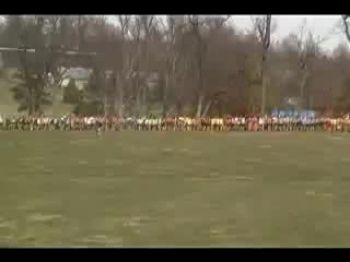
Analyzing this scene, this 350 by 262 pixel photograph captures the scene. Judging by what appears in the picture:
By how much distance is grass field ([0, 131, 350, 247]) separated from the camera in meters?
1.89

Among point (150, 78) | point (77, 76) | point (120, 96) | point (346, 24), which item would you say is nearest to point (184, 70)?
point (150, 78)

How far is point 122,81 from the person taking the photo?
8.09 feet

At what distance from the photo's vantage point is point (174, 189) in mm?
2205

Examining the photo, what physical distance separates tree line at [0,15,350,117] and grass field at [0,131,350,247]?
0.60 feet

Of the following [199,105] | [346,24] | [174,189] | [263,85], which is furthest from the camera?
[263,85]

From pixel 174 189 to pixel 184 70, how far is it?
1.81 ft

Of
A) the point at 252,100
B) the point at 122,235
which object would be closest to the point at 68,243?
the point at 122,235

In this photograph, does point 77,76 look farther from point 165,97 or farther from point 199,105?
point 199,105

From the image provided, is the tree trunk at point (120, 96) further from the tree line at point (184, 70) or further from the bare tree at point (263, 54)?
the bare tree at point (263, 54)

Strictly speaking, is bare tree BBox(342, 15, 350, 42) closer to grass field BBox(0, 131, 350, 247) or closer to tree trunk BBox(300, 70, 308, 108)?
tree trunk BBox(300, 70, 308, 108)

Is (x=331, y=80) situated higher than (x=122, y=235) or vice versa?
(x=331, y=80)

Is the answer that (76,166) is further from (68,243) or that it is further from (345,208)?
(345,208)

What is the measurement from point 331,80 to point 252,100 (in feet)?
1.16

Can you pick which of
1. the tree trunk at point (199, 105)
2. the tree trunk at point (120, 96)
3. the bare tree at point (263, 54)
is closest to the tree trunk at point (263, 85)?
the bare tree at point (263, 54)
